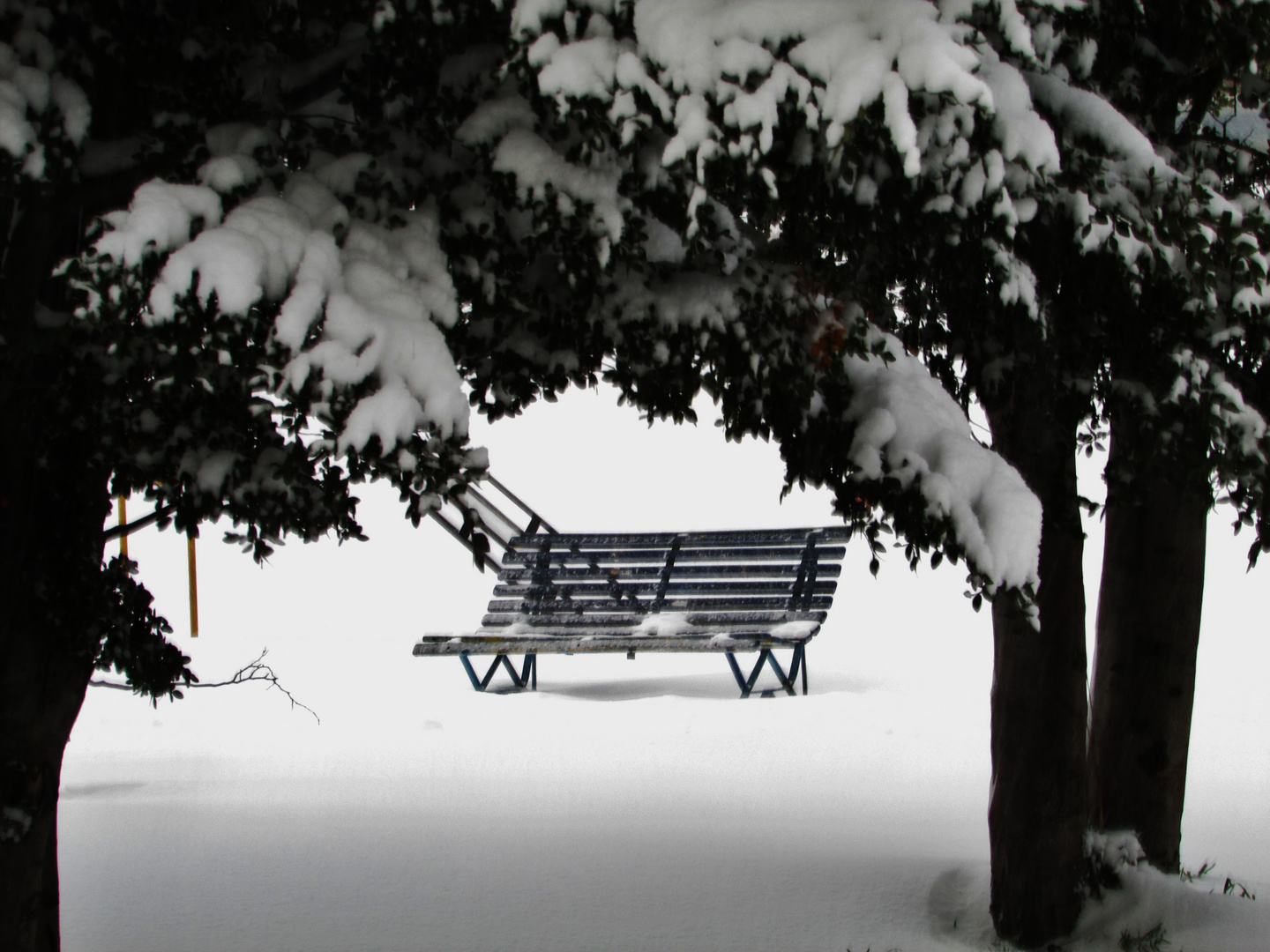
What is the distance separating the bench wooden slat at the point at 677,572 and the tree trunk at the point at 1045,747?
4.33 meters

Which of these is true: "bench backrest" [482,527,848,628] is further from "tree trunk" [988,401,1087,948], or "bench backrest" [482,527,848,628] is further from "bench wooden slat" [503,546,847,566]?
"tree trunk" [988,401,1087,948]

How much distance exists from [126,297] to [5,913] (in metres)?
1.98

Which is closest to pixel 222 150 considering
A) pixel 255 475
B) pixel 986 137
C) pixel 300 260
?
pixel 300 260

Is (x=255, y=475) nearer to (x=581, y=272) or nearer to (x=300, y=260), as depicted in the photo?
(x=300, y=260)

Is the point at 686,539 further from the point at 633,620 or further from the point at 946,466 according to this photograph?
the point at 946,466

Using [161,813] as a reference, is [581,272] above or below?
above

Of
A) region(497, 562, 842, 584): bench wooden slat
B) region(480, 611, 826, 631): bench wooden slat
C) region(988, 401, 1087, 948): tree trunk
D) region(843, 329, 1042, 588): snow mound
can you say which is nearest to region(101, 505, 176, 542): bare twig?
region(843, 329, 1042, 588): snow mound

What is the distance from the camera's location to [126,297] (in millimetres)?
2600

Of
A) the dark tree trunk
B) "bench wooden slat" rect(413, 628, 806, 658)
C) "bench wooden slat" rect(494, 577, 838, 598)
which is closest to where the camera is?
the dark tree trunk

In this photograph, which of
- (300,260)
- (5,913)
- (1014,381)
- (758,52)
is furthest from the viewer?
(1014,381)

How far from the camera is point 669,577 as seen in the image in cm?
976

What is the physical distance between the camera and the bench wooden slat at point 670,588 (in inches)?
365

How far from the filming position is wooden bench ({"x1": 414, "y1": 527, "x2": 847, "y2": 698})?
29.4ft

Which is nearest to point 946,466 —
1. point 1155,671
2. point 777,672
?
point 1155,671
